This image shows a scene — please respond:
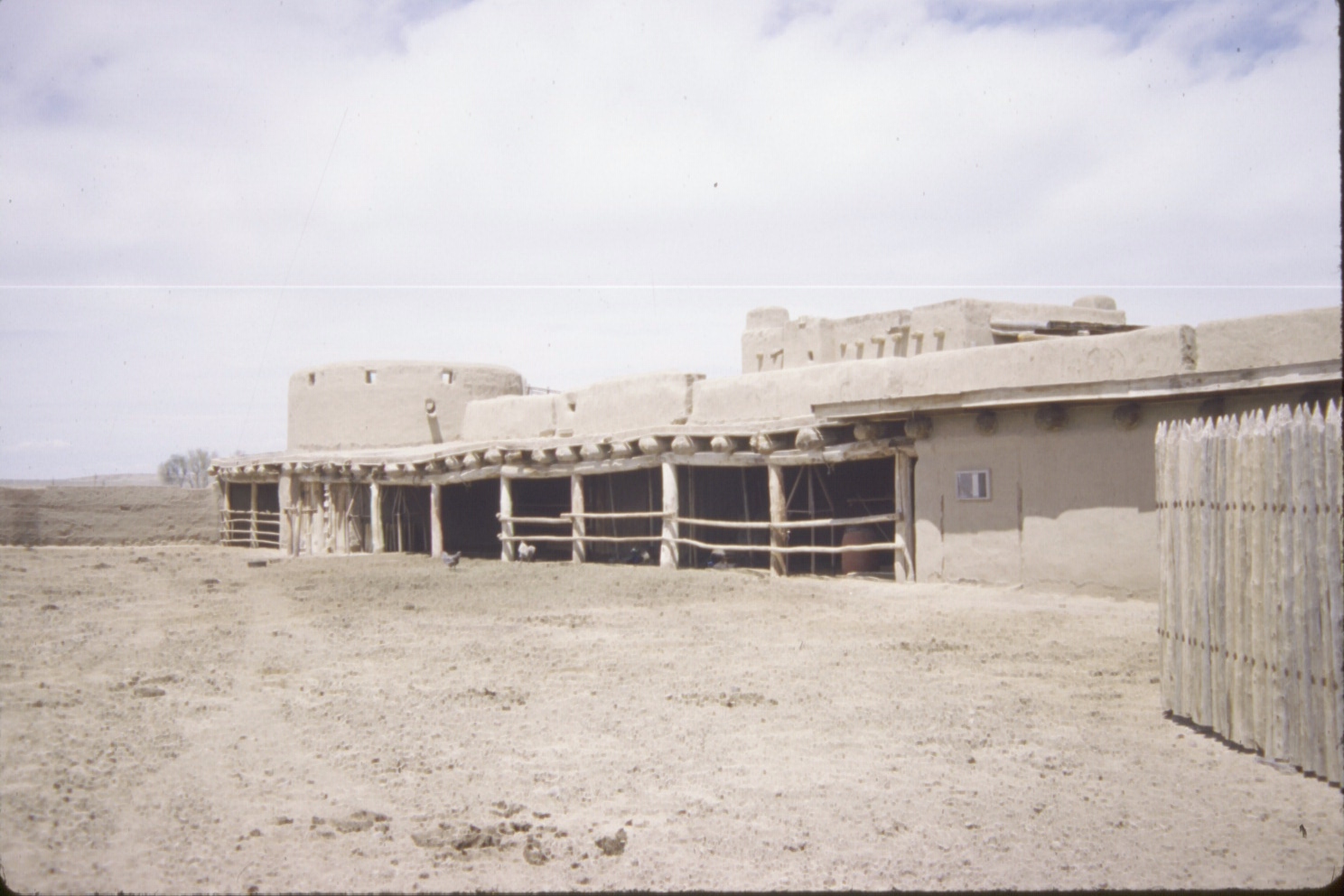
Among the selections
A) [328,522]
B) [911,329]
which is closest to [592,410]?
[911,329]

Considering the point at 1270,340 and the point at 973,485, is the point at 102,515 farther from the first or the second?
the point at 1270,340

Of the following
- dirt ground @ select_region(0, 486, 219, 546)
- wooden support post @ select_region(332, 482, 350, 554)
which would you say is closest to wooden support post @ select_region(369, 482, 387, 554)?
wooden support post @ select_region(332, 482, 350, 554)

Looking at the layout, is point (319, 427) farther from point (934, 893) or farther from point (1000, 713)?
point (934, 893)

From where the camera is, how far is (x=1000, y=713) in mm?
6551

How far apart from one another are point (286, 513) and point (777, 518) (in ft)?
44.9

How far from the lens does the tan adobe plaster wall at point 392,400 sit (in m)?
22.0

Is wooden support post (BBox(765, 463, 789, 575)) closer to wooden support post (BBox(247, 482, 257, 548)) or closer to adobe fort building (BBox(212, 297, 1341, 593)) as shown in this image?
adobe fort building (BBox(212, 297, 1341, 593))

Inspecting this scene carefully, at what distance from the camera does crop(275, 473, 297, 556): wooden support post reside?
2320cm

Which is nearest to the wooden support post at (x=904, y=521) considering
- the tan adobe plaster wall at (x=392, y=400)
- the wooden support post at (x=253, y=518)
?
the tan adobe plaster wall at (x=392, y=400)

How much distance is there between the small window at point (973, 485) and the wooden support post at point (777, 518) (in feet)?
8.95

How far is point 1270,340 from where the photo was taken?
995 cm

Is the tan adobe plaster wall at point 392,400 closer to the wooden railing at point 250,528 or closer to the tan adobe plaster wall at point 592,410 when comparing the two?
the tan adobe plaster wall at point 592,410

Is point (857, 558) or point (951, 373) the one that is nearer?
point (951, 373)

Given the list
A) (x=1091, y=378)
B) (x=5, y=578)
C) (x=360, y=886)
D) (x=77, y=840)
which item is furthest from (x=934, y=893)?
(x=5, y=578)
